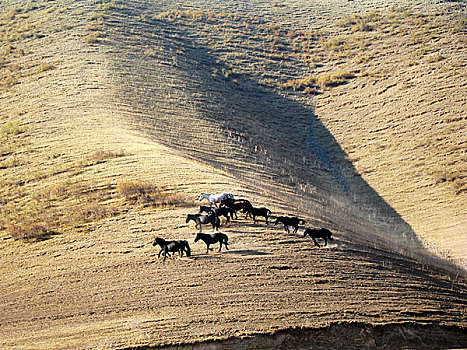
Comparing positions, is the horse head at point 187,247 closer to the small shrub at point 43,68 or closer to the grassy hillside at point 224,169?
the grassy hillside at point 224,169

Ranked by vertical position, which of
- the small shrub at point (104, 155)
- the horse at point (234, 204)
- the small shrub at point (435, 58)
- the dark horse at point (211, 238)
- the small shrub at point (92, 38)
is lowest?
the dark horse at point (211, 238)

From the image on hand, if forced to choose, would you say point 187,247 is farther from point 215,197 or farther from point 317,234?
point 317,234

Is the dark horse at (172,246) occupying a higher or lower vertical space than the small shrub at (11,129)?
lower

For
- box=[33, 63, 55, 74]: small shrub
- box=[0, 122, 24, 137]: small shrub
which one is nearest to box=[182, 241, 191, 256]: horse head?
box=[0, 122, 24, 137]: small shrub

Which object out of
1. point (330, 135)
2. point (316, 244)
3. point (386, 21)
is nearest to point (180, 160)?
point (316, 244)

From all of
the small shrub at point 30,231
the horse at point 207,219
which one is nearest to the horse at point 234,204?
the horse at point 207,219

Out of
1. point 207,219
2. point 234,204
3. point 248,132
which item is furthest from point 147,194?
point 248,132

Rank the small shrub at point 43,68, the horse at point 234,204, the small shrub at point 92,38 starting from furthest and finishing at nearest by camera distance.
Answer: the small shrub at point 92,38
the small shrub at point 43,68
the horse at point 234,204
